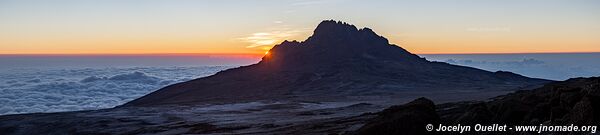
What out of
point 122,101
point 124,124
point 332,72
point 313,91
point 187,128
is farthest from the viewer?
point 122,101

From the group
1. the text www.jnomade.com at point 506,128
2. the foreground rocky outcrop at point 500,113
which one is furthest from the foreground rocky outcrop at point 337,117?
the text www.jnomade.com at point 506,128

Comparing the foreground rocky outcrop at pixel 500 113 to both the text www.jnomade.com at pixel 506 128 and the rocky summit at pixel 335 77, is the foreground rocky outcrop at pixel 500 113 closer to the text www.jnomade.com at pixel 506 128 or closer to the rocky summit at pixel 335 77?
the text www.jnomade.com at pixel 506 128

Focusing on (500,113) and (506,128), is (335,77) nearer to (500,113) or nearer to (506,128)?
(500,113)

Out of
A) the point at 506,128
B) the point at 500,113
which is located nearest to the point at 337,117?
the point at 500,113

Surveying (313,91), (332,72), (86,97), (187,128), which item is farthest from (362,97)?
(86,97)

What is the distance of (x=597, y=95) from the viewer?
1781 centimetres

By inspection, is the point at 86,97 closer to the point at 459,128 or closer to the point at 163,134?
the point at 163,134

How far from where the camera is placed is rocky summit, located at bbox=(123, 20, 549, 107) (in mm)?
83312

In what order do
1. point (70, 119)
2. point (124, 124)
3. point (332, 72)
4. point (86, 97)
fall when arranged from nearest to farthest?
point (124, 124), point (70, 119), point (332, 72), point (86, 97)

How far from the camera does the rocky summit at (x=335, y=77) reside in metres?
83.3

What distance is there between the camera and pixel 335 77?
322ft

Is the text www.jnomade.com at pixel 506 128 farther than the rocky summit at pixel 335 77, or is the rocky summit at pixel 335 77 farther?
the rocky summit at pixel 335 77

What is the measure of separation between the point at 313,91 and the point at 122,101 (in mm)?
49882

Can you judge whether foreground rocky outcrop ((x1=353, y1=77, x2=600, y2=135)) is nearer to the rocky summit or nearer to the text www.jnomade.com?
the text www.jnomade.com
